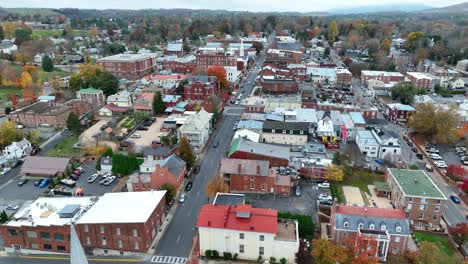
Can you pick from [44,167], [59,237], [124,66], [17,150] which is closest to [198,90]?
[17,150]

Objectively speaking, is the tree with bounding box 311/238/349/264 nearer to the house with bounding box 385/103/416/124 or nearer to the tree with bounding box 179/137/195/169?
the tree with bounding box 179/137/195/169

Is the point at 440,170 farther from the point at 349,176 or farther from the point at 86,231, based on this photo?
the point at 86,231

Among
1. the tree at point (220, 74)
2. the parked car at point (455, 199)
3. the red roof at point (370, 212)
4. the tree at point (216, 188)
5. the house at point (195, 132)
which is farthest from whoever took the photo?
the tree at point (220, 74)

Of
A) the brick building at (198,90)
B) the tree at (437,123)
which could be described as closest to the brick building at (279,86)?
the brick building at (198,90)

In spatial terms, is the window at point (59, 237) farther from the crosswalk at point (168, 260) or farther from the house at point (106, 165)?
the house at point (106, 165)

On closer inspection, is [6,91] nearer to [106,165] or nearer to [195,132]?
[106,165]

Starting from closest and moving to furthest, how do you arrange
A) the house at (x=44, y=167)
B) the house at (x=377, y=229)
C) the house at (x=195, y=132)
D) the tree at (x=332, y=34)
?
1. the house at (x=377, y=229)
2. the house at (x=44, y=167)
3. the house at (x=195, y=132)
4. the tree at (x=332, y=34)
